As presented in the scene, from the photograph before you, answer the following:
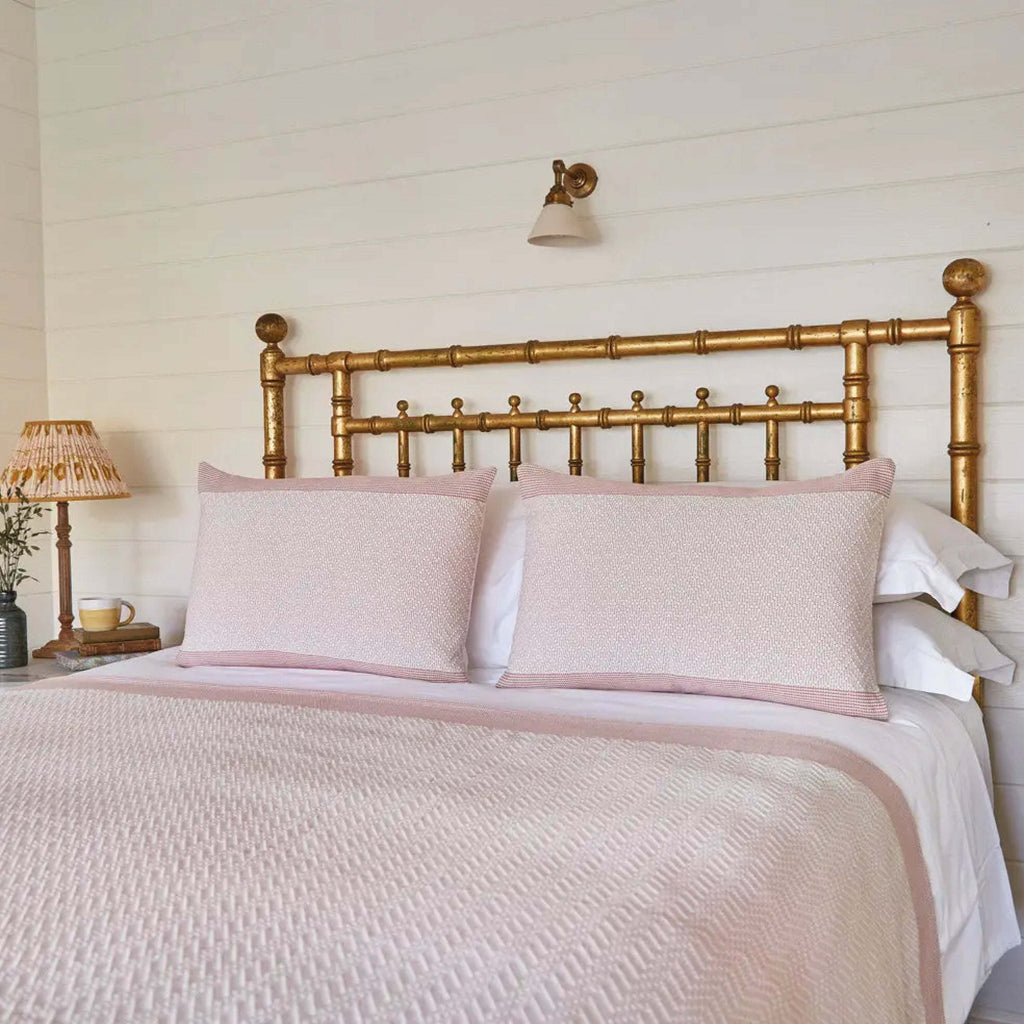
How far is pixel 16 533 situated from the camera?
9.29 ft

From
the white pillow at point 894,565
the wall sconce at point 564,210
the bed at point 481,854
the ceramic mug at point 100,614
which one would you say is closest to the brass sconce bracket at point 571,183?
the wall sconce at point 564,210

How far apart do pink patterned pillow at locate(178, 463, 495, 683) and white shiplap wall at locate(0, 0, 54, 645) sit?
1125 mm

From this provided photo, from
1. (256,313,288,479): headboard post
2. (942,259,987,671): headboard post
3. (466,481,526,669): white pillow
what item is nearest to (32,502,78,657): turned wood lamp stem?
(256,313,288,479): headboard post

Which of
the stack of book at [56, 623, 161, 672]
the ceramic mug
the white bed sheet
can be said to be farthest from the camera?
the ceramic mug

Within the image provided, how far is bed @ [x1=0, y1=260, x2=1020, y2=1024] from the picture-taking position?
829 millimetres

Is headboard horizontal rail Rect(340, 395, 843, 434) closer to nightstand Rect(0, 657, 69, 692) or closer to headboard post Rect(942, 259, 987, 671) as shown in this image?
headboard post Rect(942, 259, 987, 671)

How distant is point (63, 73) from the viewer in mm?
3104

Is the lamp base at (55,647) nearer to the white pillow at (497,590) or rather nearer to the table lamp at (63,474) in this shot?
the table lamp at (63,474)

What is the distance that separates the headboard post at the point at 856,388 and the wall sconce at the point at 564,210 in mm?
587

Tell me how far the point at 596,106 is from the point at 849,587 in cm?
124

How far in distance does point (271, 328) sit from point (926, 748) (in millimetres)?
1770

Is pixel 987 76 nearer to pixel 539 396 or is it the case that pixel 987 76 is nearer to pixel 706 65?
pixel 706 65

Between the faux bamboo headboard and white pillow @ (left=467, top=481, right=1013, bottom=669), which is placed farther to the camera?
the faux bamboo headboard

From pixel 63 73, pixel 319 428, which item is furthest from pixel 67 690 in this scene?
pixel 63 73
